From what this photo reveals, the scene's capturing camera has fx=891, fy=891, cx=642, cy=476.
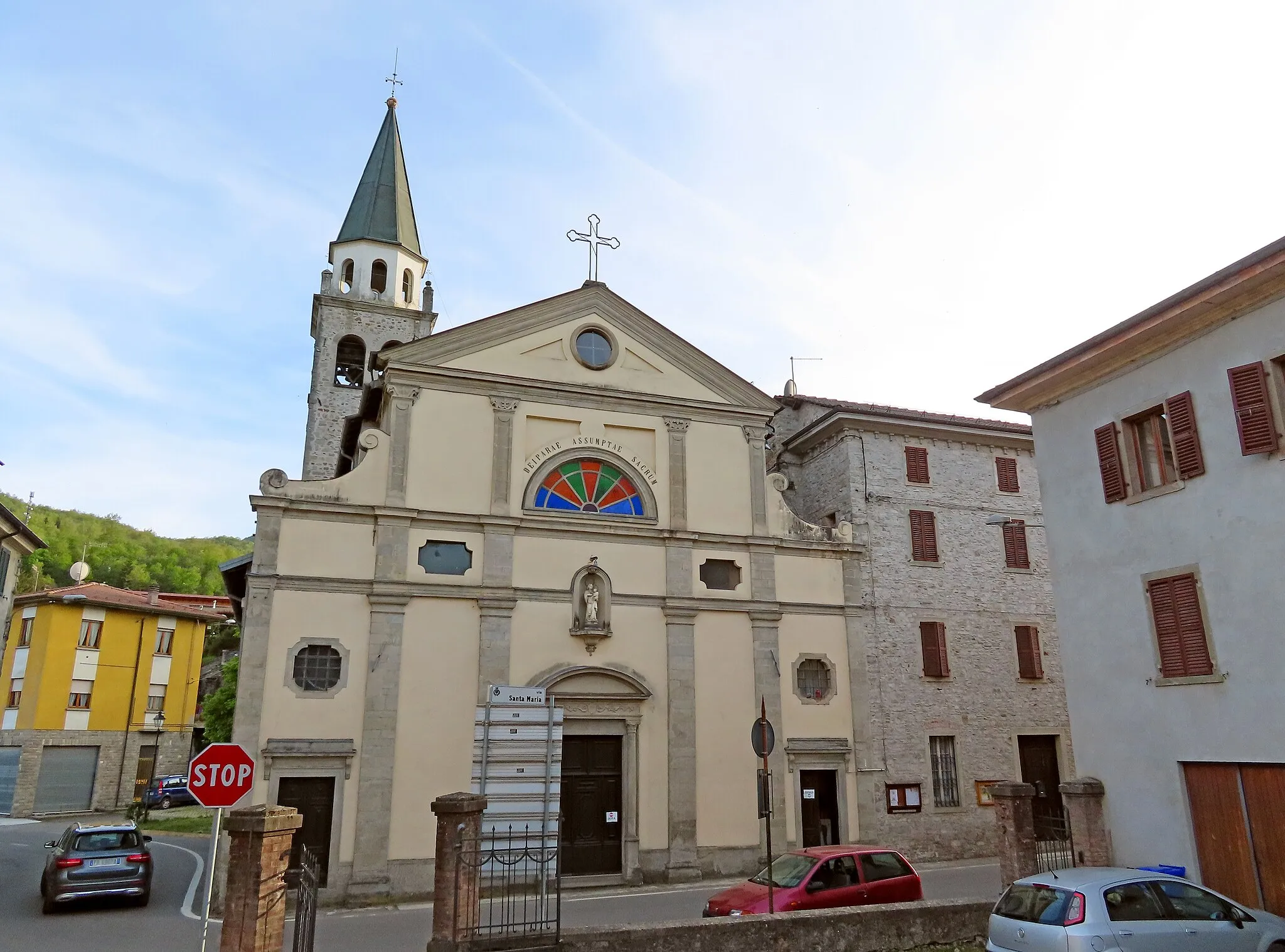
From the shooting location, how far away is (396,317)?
31656mm

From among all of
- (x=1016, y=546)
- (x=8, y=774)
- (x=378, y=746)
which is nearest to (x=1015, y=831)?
(x=378, y=746)

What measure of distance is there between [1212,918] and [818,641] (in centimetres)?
1157

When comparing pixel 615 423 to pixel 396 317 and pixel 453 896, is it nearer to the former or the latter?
pixel 453 896

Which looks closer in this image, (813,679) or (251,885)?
(251,885)

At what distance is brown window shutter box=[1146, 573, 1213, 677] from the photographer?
11.8 metres

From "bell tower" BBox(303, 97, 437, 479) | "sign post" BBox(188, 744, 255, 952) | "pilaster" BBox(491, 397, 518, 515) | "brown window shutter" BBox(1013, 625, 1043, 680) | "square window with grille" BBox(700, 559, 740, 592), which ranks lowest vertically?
"sign post" BBox(188, 744, 255, 952)

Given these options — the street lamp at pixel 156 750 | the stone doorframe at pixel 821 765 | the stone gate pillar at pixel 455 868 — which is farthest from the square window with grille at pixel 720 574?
the street lamp at pixel 156 750

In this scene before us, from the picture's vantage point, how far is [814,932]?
1063cm

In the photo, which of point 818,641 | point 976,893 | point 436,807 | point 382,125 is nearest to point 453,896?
point 436,807

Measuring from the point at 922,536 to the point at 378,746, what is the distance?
13776 millimetres

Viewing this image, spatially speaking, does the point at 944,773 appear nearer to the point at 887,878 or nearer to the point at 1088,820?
the point at 1088,820

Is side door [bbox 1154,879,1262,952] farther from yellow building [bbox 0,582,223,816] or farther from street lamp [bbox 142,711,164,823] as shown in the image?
street lamp [bbox 142,711,164,823]

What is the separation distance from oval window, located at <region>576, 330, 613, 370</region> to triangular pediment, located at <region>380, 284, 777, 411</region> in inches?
5.1

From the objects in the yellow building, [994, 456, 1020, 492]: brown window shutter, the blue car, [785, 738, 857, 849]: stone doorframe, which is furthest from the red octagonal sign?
the yellow building
